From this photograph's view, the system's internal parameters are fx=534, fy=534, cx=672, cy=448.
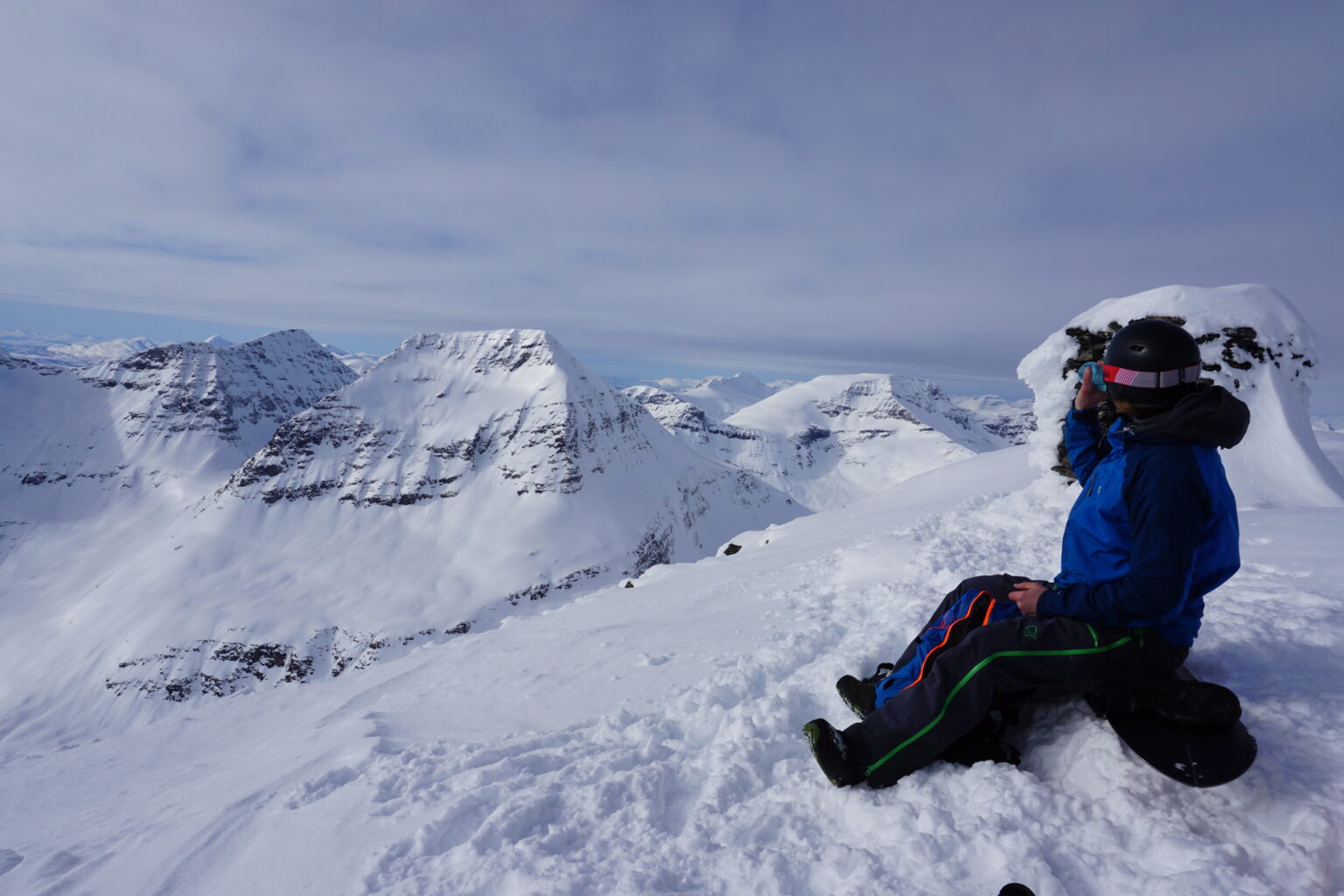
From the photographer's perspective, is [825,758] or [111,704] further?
[111,704]

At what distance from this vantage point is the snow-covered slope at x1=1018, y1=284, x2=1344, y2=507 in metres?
11.7

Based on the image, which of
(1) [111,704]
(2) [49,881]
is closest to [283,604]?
(1) [111,704]

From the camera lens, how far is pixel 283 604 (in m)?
110

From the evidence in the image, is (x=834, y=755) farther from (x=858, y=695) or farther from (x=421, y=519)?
(x=421, y=519)

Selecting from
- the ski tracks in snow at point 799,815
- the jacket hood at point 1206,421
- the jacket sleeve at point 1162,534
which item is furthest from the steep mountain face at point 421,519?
the jacket hood at point 1206,421

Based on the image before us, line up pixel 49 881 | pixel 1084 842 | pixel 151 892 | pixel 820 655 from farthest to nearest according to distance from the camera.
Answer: pixel 820 655 < pixel 49 881 < pixel 151 892 < pixel 1084 842

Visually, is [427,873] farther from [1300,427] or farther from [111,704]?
[111,704]

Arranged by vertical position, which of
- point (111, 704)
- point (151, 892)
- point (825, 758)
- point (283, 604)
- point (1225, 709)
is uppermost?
point (1225, 709)

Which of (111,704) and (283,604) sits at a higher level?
(283,604)

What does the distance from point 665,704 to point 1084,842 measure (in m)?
3.31

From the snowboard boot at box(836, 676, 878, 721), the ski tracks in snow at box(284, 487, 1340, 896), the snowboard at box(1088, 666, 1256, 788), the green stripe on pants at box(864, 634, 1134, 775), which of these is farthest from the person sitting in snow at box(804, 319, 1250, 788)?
the snowboard boot at box(836, 676, 878, 721)

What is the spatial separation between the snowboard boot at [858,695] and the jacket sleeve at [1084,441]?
2.36m

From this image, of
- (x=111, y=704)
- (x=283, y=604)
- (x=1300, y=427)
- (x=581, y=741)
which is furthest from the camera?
(x=283, y=604)

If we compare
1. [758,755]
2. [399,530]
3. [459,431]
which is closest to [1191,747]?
[758,755]
